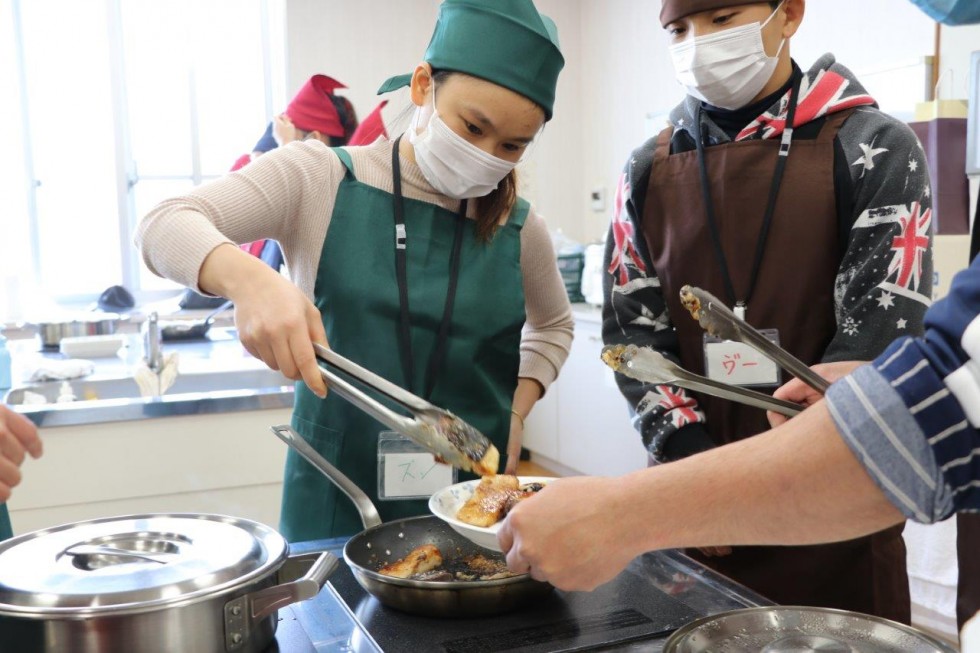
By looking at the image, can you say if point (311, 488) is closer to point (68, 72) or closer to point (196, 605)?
point (196, 605)

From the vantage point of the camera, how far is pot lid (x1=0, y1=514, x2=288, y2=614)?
797 mm

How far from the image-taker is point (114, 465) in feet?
6.70

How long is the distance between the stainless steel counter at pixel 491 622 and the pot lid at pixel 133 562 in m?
0.10

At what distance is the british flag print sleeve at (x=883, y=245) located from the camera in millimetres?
1396

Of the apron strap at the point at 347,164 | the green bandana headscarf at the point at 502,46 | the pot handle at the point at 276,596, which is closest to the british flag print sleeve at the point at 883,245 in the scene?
the green bandana headscarf at the point at 502,46

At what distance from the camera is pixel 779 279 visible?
152 cm

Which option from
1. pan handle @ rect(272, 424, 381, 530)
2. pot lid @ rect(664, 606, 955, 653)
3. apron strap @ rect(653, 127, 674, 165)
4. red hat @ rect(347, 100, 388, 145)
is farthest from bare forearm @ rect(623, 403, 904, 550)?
red hat @ rect(347, 100, 388, 145)

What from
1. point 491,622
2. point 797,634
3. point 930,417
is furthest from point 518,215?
point 930,417

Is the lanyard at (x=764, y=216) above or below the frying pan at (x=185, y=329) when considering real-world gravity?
above

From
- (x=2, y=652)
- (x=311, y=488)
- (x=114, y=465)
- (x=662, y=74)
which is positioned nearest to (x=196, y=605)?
(x=2, y=652)

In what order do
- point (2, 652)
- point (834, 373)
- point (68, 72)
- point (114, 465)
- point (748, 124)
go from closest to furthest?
point (2, 652), point (834, 373), point (748, 124), point (114, 465), point (68, 72)

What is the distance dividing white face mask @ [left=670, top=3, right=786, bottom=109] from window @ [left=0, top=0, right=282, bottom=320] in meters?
4.24

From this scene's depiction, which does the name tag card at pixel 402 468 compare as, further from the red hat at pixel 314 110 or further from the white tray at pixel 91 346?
the red hat at pixel 314 110

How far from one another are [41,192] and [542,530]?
5.19 metres
